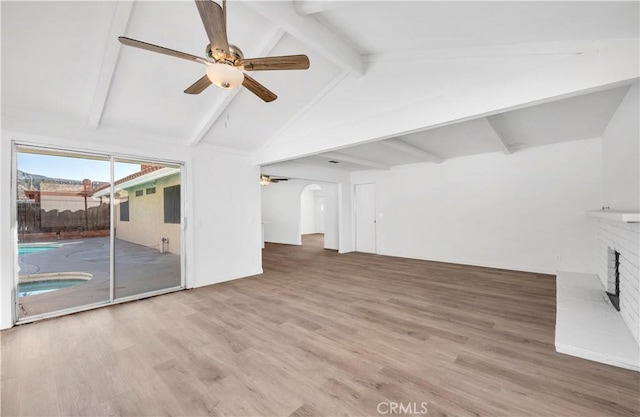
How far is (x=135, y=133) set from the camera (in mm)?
3928

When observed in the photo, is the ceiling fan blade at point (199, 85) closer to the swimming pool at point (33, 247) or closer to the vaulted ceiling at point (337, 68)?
the vaulted ceiling at point (337, 68)

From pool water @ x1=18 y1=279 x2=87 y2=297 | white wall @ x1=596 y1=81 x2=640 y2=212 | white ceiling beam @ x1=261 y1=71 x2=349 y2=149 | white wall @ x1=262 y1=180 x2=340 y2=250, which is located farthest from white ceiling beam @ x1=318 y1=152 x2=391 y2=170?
pool water @ x1=18 y1=279 x2=87 y2=297

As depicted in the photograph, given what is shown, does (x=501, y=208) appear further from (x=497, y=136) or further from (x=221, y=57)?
(x=221, y=57)

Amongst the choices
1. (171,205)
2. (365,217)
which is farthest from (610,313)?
(171,205)

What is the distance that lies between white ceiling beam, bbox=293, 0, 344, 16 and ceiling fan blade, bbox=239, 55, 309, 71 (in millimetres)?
446

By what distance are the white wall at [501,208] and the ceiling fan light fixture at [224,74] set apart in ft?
19.2

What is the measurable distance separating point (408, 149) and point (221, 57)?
3997 millimetres

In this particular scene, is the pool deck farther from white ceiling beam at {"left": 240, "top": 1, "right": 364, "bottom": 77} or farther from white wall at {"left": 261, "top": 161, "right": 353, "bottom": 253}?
white ceiling beam at {"left": 240, "top": 1, "right": 364, "bottom": 77}

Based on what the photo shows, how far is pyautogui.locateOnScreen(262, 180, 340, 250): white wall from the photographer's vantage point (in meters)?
8.92

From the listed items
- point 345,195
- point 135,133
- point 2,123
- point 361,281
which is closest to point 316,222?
point 345,195

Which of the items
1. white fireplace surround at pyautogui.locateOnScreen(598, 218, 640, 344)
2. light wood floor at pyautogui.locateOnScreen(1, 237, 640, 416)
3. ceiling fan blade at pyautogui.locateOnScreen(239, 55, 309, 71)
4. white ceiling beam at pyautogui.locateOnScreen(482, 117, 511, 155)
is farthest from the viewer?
white ceiling beam at pyautogui.locateOnScreen(482, 117, 511, 155)

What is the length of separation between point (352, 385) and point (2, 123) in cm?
472

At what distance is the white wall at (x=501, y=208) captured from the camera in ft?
15.7

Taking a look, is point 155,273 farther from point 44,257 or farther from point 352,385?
point 352,385
